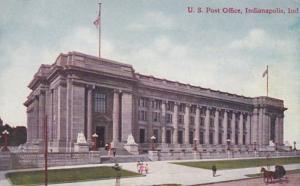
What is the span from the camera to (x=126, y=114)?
29859 mm

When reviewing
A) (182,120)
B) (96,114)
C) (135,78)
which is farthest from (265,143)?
(96,114)

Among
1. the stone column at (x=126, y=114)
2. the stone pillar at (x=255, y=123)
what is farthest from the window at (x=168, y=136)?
the stone pillar at (x=255, y=123)

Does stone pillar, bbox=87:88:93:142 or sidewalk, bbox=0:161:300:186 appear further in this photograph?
stone pillar, bbox=87:88:93:142

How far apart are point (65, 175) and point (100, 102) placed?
1333cm

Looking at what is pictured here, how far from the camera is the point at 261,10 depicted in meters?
13.5

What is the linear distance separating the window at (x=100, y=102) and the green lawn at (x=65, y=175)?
1086cm

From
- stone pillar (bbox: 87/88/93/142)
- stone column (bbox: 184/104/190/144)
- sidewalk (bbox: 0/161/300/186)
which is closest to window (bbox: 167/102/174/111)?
stone column (bbox: 184/104/190/144)

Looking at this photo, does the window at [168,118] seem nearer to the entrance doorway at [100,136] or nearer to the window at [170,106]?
the window at [170,106]

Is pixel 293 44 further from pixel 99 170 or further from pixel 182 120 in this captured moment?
pixel 182 120

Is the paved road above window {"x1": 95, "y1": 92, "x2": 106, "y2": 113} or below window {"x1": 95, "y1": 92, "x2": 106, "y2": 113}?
below

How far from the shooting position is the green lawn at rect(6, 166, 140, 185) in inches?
556

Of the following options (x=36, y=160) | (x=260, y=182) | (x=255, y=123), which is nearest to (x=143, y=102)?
(x=36, y=160)

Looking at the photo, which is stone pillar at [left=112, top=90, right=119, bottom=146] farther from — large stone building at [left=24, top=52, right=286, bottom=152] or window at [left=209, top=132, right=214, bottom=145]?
window at [left=209, top=132, right=214, bottom=145]

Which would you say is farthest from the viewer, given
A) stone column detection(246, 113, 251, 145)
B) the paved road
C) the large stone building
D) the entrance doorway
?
stone column detection(246, 113, 251, 145)
